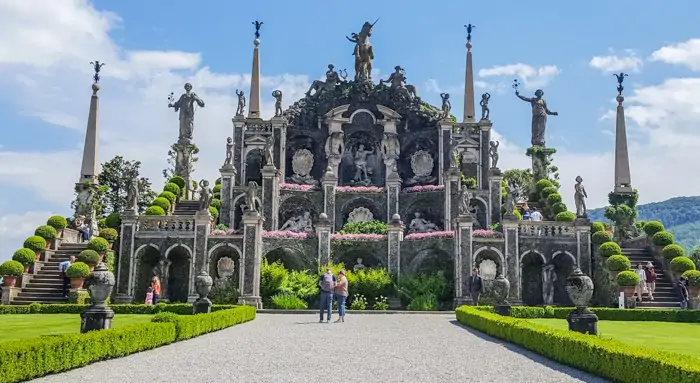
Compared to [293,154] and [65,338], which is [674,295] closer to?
[293,154]

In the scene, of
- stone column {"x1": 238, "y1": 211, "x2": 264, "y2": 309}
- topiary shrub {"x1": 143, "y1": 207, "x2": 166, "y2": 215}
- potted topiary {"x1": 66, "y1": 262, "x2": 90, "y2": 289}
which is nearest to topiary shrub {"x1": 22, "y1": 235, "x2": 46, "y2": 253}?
potted topiary {"x1": 66, "y1": 262, "x2": 90, "y2": 289}

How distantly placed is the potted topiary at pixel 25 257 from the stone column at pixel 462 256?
67.0ft

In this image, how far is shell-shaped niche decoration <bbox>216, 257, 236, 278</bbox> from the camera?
39.8 m

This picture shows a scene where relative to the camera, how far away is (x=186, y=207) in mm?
47844

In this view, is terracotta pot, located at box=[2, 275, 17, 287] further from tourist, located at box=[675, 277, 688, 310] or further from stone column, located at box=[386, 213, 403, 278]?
tourist, located at box=[675, 277, 688, 310]

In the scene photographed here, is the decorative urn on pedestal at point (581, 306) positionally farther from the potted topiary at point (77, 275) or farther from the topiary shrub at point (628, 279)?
the potted topiary at point (77, 275)

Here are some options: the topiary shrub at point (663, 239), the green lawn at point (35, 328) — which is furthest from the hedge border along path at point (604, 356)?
the topiary shrub at point (663, 239)

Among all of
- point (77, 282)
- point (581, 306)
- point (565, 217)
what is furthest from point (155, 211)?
point (581, 306)

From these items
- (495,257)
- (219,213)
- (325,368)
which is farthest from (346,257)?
(325,368)

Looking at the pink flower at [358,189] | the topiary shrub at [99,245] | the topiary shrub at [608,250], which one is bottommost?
the topiary shrub at [99,245]

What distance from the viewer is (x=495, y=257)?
3903 cm

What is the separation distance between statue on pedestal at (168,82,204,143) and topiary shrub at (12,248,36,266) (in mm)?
19054

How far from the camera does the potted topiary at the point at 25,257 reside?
35.0m

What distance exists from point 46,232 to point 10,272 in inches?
143
